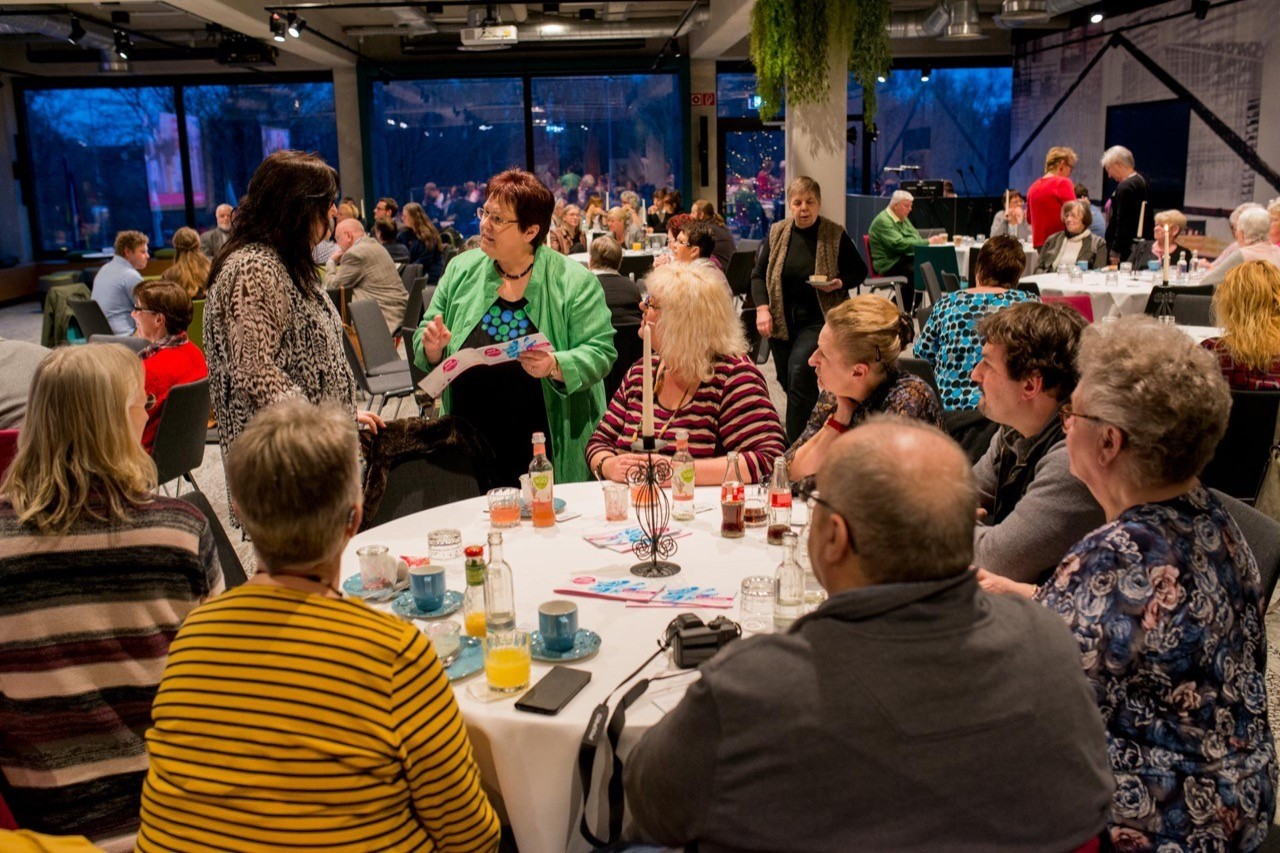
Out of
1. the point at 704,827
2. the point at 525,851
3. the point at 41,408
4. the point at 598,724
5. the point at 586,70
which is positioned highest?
the point at 586,70

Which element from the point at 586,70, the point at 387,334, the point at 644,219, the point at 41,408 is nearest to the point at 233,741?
the point at 41,408

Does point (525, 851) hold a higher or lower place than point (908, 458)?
lower

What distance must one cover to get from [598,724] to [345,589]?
33.7 inches

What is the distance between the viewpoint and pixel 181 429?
469 cm

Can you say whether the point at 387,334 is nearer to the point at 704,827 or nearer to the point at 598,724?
the point at 598,724

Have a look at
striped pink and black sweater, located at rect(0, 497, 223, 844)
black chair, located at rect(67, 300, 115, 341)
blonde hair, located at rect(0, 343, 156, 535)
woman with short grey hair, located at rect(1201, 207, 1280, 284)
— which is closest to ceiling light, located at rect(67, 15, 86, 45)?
black chair, located at rect(67, 300, 115, 341)

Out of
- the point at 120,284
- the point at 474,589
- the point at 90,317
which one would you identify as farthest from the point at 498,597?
the point at 120,284

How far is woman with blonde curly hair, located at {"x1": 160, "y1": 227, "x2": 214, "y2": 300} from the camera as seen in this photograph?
25.0 feet

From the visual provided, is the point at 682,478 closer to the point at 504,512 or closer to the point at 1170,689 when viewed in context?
the point at 504,512

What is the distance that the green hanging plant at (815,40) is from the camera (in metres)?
8.39

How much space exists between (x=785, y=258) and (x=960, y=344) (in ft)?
5.88

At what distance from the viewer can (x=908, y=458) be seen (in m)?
1.31

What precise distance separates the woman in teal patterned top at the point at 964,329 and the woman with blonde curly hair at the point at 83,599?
3351mm

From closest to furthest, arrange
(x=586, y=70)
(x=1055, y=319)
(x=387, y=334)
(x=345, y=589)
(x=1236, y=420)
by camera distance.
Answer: (x=345, y=589)
(x=1055, y=319)
(x=1236, y=420)
(x=387, y=334)
(x=586, y=70)
